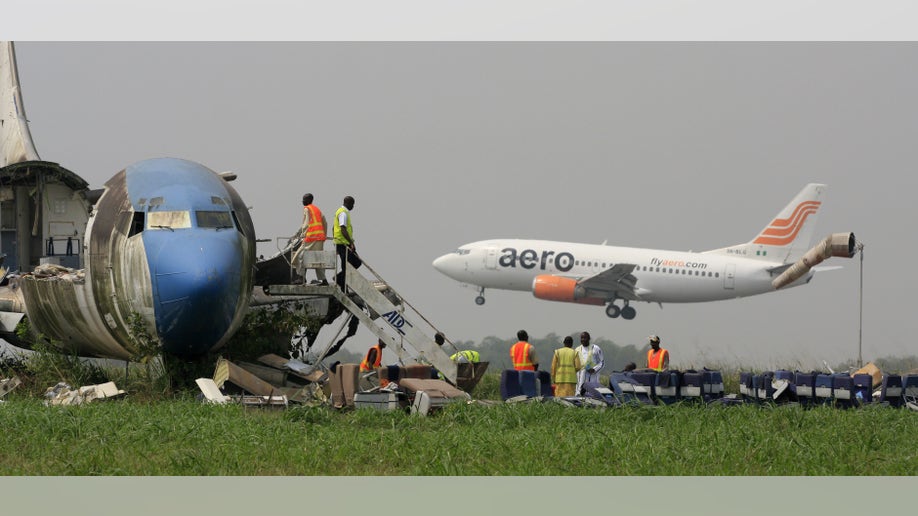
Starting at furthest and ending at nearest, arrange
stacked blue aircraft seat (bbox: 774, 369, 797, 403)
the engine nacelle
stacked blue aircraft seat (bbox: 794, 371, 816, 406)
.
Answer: the engine nacelle
stacked blue aircraft seat (bbox: 774, 369, 797, 403)
stacked blue aircraft seat (bbox: 794, 371, 816, 406)

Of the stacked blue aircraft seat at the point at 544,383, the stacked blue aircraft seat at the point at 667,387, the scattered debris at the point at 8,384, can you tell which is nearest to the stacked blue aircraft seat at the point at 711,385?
the stacked blue aircraft seat at the point at 667,387

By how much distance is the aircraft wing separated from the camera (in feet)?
167

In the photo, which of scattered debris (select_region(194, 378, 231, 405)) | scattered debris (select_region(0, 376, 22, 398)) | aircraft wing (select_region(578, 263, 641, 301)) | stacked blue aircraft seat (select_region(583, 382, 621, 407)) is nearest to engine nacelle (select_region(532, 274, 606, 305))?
aircraft wing (select_region(578, 263, 641, 301))

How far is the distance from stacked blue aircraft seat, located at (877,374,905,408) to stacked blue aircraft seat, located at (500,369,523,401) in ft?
19.2

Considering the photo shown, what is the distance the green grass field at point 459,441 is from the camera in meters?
11.5

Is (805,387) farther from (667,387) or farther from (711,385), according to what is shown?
(667,387)

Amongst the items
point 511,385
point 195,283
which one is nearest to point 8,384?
point 195,283

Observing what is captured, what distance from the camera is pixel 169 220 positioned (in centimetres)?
1755

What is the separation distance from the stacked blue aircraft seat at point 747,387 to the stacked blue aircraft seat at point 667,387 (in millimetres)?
2079

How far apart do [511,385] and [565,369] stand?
42.2 inches

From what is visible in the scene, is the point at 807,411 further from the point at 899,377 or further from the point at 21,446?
the point at 21,446

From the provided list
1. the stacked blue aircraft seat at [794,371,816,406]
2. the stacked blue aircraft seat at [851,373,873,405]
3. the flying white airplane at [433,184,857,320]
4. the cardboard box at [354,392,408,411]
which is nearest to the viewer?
the cardboard box at [354,392,408,411]

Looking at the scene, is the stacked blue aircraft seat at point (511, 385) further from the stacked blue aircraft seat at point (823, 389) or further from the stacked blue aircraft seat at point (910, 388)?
the stacked blue aircraft seat at point (910, 388)

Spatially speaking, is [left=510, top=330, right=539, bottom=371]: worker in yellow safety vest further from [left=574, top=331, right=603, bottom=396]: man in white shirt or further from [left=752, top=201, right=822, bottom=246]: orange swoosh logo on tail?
[left=752, top=201, right=822, bottom=246]: orange swoosh logo on tail
